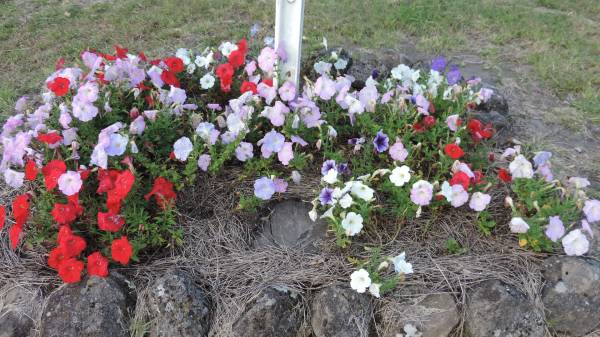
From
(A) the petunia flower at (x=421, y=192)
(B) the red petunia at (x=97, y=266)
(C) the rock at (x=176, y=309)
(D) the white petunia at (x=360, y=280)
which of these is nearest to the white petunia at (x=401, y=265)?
(D) the white petunia at (x=360, y=280)

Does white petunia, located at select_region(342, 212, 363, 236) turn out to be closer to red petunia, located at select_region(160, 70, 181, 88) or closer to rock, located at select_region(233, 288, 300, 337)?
rock, located at select_region(233, 288, 300, 337)

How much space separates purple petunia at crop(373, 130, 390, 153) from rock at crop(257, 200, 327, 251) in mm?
442

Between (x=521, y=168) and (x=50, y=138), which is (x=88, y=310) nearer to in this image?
(x=50, y=138)

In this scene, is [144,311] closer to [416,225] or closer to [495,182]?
[416,225]

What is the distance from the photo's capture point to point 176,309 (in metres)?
2.28

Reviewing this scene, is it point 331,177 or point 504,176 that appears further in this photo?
point 504,176

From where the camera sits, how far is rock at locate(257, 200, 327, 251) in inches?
104

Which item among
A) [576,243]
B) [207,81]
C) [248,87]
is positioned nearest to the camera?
[576,243]

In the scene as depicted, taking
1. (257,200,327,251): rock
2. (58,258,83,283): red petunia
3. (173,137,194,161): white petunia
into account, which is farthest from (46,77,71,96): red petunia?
(257,200,327,251): rock

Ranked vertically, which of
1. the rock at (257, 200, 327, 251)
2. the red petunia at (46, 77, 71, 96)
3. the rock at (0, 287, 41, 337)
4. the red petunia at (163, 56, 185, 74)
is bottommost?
the rock at (0, 287, 41, 337)

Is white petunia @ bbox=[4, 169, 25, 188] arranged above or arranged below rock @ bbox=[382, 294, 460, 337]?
above

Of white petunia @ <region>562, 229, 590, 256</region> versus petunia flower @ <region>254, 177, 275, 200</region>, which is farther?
petunia flower @ <region>254, 177, 275, 200</region>

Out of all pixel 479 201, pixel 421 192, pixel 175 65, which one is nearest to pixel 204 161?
pixel 175 65

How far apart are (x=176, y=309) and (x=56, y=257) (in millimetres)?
554
